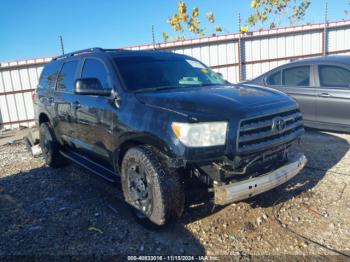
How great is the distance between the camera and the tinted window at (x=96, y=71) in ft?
14.0

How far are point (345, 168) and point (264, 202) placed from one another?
5.90ft

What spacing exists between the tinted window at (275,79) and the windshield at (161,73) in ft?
10.2

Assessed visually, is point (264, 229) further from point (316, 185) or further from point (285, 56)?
point (285, 56)

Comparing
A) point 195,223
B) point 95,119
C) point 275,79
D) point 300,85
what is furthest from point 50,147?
point 300,85

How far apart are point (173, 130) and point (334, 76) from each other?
481cm

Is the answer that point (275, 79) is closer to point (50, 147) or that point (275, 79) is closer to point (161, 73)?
point (161, 73)

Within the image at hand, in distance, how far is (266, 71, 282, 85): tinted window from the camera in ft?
24.8

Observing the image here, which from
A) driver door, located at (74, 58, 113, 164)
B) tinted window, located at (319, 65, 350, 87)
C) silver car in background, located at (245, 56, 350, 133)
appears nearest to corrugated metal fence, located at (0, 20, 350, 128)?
silver car in background, located at (245, 56, 350, 133)

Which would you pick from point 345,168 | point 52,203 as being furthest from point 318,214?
point 52,203

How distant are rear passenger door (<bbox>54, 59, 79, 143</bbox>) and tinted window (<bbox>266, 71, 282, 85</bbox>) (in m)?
4.41

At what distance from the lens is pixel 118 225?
3.94 meters

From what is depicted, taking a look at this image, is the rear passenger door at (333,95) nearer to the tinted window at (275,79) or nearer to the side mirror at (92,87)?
the tinted window at (275,79)

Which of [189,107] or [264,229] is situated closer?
[189,107]

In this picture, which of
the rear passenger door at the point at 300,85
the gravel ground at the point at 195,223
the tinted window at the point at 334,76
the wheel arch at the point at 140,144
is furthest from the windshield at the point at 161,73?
the tinted window at the point at 334,76
